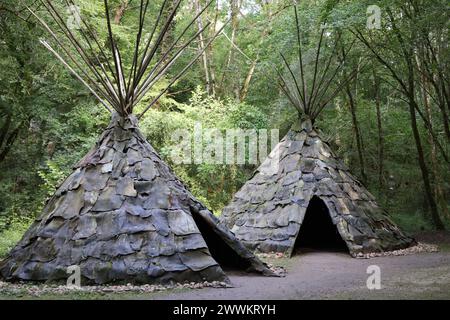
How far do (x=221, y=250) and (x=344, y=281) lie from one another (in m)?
1.74

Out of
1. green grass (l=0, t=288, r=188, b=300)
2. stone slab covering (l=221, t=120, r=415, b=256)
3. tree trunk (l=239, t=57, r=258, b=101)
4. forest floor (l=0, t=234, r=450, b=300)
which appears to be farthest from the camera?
tree trunk (l=239, t=57, r=258, b=101)

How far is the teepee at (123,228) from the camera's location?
18.5ft

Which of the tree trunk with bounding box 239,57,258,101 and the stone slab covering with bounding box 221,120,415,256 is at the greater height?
the tree trunk with bounding box 239,57,258,101

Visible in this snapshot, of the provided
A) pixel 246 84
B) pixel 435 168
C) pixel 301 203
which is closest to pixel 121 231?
pixel 301 203

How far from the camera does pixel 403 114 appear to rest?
14305mm

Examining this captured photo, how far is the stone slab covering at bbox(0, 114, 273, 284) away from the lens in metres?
5.64

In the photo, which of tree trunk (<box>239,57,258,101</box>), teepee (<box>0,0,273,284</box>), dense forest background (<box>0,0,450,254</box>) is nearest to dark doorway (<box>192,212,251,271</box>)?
teepee (<box>0,0,273,284</box>)

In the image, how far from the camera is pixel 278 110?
49.8 ft

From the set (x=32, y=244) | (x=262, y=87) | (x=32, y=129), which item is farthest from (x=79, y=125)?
(x=32, y=244)

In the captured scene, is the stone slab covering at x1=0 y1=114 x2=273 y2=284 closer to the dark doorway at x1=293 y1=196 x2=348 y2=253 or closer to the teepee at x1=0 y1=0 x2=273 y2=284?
the teepee at x1=0 y1=0 x2=273 y2=284

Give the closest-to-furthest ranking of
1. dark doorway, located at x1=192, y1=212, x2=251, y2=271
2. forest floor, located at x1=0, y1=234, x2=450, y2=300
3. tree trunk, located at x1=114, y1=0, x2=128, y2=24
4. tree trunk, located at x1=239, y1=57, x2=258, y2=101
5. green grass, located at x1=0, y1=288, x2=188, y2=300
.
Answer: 1. green grass, located at x1=0, y1=288, x2=188, y2=300
2. forest floor, located at x1=0, y1=234, x2=450, y2=300
3. dark doorway, located at x1=192, y1=212, x2=251, y2=271
4. tree trunk, located at x1=114, y1=0, x2=128, y2=24
5. tree trunk, located at x1=239, y1=57, x2=258, y2=101

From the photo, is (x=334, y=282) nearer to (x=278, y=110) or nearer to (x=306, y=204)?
(x=306, y=204)
